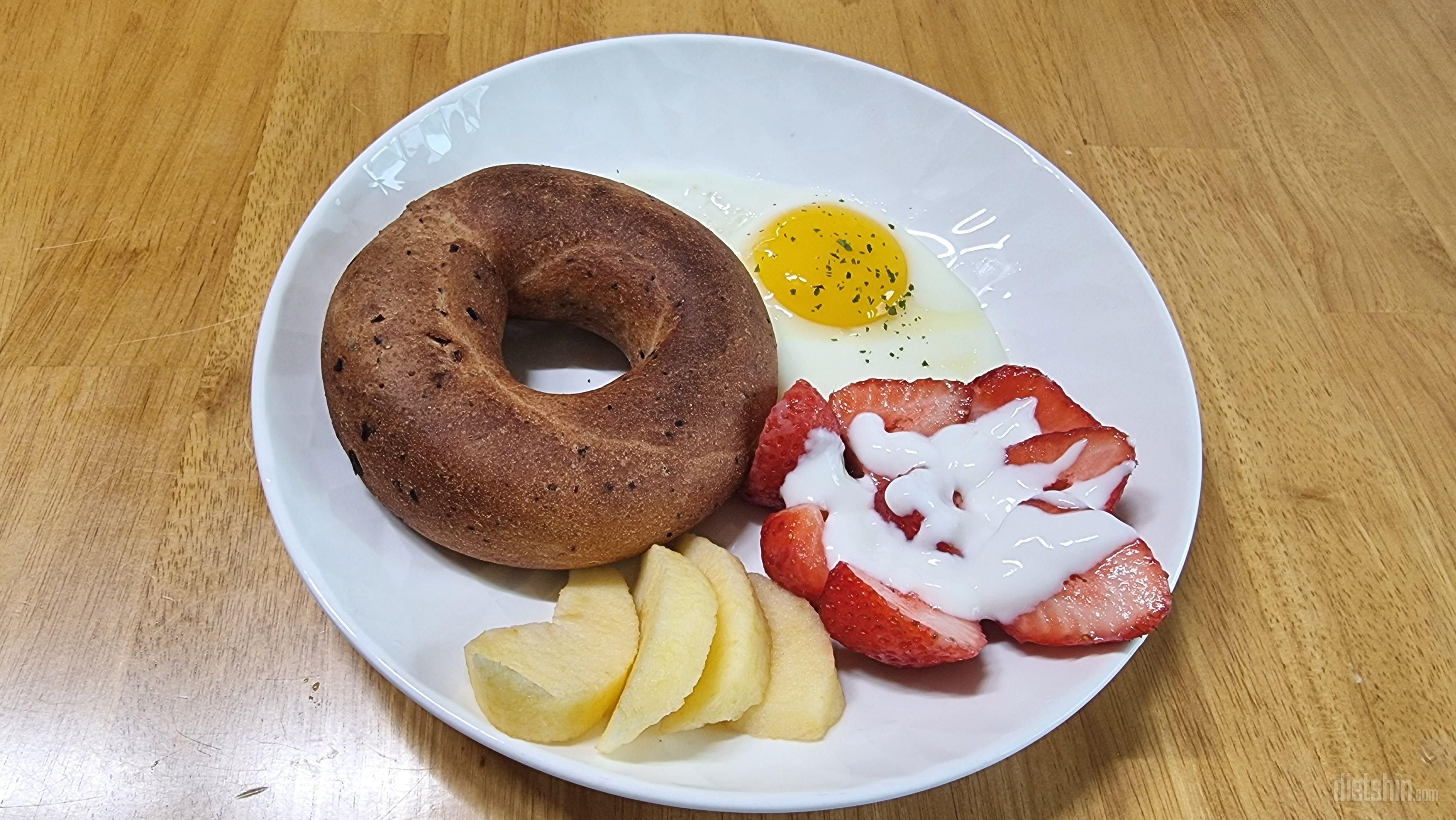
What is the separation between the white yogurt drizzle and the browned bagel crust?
18cm

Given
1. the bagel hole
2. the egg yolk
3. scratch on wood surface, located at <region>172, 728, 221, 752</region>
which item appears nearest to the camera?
scratch on wood surface, located at <region>172, 728, 221, 752</region>

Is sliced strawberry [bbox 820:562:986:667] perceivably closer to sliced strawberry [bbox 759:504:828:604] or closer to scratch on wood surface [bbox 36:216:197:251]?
sliced strawberry [bbox 759:504:828:604]

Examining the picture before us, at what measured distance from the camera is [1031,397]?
1537mm

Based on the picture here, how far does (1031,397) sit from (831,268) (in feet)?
1.73

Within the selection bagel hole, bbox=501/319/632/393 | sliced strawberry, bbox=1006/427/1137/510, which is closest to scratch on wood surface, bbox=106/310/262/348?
bagel hole, bbox=501/319/632/393

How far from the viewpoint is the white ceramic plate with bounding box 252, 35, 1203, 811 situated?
1.28 metres

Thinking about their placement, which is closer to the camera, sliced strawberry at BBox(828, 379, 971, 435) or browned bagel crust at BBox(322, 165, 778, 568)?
browned bagel crust at BBox(322, 165, 778, 568)

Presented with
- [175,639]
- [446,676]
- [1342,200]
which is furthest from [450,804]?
[1342,200]

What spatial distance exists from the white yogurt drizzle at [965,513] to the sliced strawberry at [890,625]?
0.03 m

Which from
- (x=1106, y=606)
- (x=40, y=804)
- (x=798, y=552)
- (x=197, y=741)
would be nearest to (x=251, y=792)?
(x=197, y=741)

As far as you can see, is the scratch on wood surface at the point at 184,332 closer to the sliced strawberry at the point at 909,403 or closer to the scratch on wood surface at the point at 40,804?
the scratch on wood surface at the point at 40,804

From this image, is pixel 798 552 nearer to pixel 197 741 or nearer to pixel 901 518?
pixel 901 518

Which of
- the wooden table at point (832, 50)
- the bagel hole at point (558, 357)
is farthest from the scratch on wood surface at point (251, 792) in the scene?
the bagel hole at point (558, 357)

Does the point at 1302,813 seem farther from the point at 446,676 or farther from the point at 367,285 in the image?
the point at 367,285
